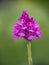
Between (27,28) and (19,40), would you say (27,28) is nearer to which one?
(27,28)

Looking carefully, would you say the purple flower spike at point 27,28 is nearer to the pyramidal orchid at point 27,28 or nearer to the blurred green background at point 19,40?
the pyramidal orchid at point 27,28

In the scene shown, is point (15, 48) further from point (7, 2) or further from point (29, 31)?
point (29, 31)

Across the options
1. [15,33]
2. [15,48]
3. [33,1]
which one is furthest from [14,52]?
[15,33]

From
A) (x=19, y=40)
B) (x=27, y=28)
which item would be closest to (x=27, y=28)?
(x=27, y=28)

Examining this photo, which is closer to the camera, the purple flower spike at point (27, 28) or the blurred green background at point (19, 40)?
the purple flower spike at point (27, 28)

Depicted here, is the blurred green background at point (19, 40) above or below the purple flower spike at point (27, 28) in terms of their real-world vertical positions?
above

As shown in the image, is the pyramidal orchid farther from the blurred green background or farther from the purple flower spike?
the blurred green background

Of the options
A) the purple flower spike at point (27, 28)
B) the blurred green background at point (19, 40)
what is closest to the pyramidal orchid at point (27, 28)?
the purple flower spike at point (27, 28)

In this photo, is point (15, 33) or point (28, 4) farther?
point (28, 4)
